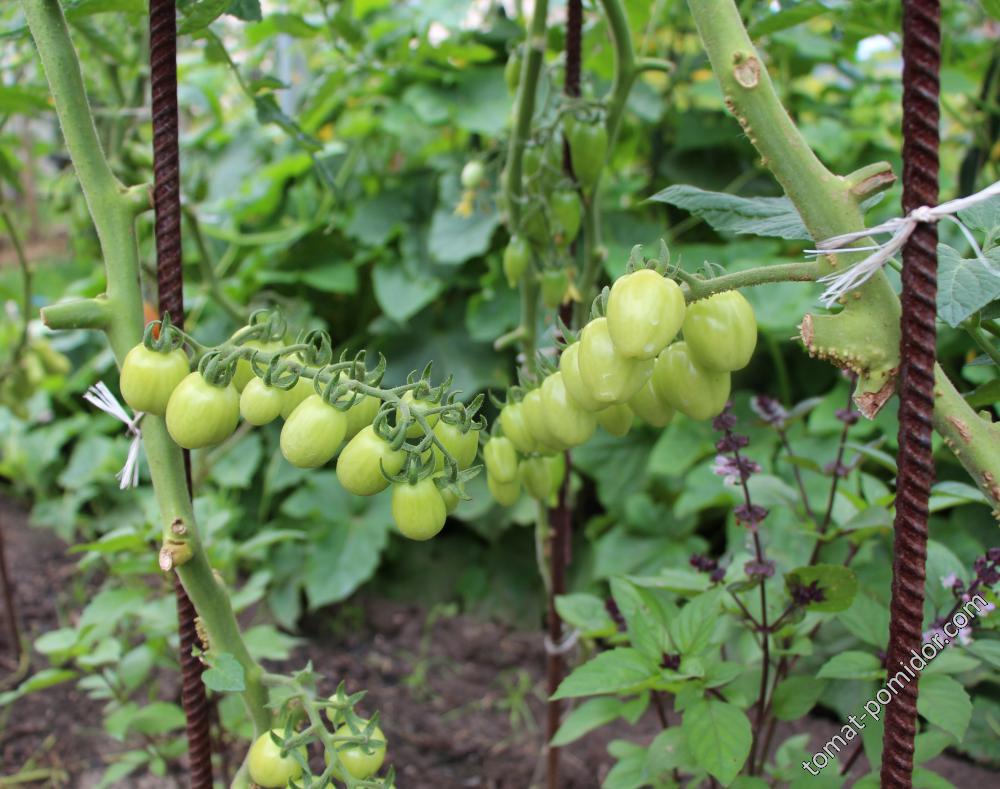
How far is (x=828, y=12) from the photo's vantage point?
125 centimetres

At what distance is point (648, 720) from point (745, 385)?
3.08 ft

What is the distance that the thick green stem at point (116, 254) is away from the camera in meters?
0.70

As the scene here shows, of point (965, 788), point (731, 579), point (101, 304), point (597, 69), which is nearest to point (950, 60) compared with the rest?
point (597, 69)

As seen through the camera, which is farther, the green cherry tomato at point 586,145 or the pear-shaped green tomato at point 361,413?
the green cherry tomato at point 586,145

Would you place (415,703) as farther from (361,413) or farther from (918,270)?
(918,270)

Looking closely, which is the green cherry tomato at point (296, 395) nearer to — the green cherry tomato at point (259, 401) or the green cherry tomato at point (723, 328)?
the green cherry tomato at point (259, 401)

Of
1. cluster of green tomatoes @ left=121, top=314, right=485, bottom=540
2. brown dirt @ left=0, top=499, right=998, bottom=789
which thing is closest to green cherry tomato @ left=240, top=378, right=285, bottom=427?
cluster of green tomatoes @ left=121, top=314, right=485, bottom=540

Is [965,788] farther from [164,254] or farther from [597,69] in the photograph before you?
[597,69]

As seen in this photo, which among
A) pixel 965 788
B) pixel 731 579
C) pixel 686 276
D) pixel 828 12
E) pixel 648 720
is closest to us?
pixel 686 276

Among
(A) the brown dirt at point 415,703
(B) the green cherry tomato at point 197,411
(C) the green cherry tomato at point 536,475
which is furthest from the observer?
(A) the brown dirt at point 415,703

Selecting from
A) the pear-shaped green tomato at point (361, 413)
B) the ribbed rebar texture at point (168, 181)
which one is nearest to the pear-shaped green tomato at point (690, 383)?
the pear-shaped green tomato at point (361, 413)

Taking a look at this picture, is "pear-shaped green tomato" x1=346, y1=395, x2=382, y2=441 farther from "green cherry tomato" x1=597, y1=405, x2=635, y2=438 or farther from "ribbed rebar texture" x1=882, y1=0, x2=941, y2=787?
"ribbed rebar texture" x1=882, y1=0, x2=941, y2=787

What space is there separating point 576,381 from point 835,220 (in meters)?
0.20

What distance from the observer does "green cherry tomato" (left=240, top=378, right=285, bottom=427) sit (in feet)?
2.03
